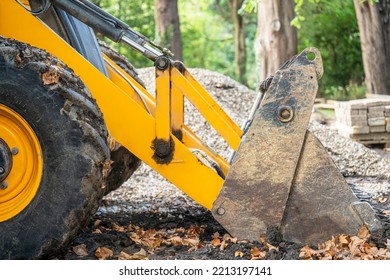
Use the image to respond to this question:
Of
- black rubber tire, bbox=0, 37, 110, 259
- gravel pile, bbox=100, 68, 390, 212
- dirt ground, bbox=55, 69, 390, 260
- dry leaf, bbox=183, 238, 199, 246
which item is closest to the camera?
black rubber tire, bbox=0, 37, 110, 259

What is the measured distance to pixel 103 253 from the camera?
5.14 meters

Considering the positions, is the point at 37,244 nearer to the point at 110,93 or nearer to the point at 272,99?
the point at 110,93

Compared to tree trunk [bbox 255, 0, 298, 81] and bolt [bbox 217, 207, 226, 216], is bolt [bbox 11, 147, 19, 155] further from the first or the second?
tree trunk [bbox 255, 0, 298, 81]

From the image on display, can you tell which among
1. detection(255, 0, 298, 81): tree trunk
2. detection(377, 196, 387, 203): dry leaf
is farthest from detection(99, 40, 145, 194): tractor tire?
detection(255, 0, 298, 81): tree trunk

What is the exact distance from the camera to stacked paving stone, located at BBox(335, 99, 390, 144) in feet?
37.1

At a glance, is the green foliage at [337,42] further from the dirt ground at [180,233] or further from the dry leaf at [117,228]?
the dry leaf at [117,228]

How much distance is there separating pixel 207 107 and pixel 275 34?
24.5ft

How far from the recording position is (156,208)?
7.02 meters

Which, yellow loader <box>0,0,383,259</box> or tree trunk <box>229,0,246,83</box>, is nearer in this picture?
yellow loader <box>0,0,383,259</box>

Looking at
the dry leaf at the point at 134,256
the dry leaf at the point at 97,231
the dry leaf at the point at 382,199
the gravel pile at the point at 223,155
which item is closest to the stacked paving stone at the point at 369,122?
the gravel pile at the point at 223,155

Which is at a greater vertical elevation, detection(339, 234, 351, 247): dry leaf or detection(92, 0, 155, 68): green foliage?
detection(92, 0, 155, 68): green foliage

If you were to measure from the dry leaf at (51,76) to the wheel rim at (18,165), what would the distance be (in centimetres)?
26

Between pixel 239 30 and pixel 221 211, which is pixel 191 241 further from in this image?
pixel 239 30

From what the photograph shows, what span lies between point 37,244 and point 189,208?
7.65 ft
